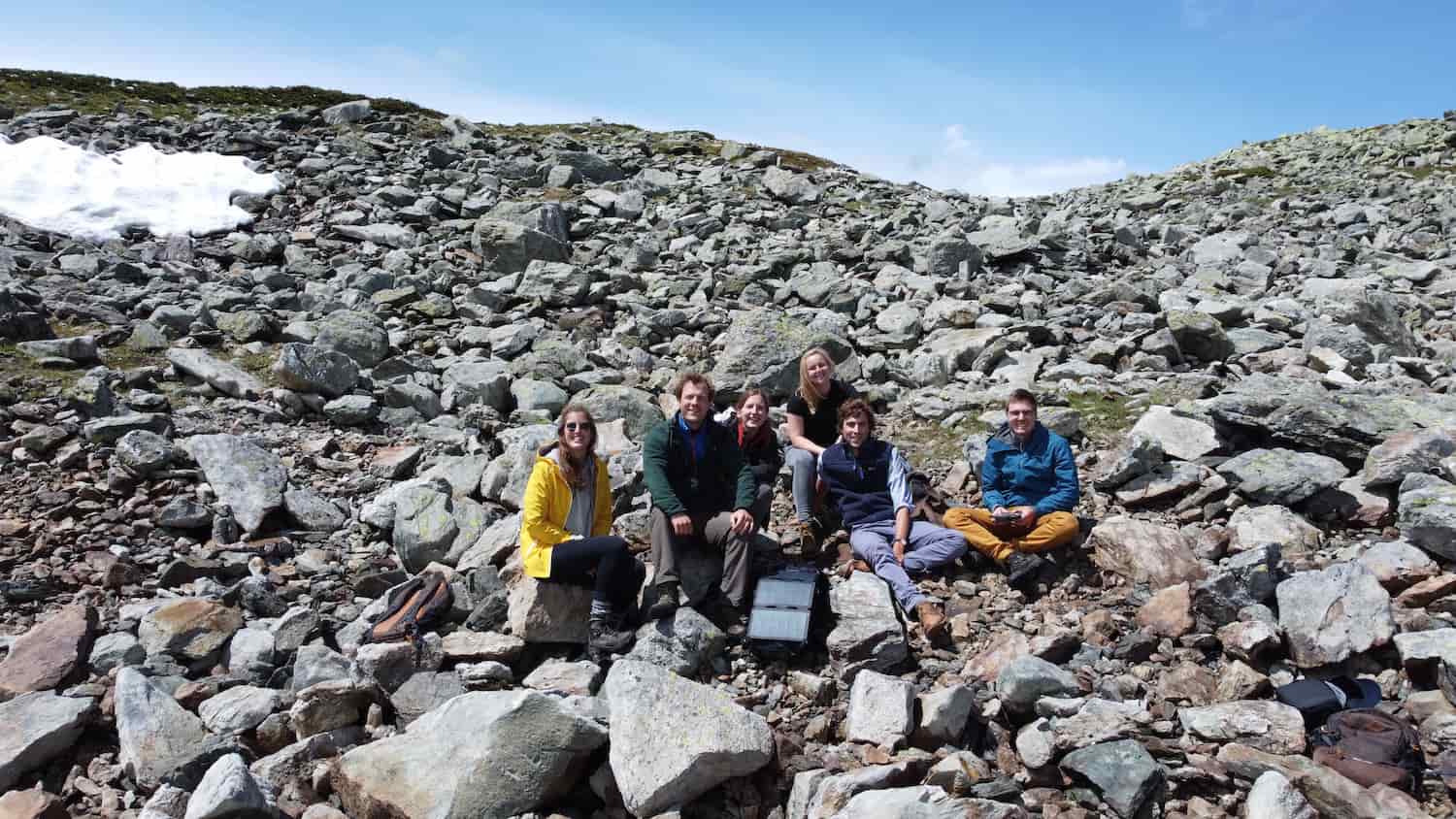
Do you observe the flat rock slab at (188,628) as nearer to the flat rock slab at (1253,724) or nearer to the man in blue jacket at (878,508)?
the man in blue jacket at (878,508)

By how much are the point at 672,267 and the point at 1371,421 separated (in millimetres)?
12896

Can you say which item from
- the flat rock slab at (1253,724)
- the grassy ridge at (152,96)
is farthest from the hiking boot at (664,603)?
the grassy ridge at (152,96)

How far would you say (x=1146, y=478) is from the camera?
26.6ft

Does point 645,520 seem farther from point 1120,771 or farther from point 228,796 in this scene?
point 1120,771

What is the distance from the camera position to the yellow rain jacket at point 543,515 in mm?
6582

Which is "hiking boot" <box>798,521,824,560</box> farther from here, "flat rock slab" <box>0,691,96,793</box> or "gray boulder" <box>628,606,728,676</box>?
"flat rock slab" <box>0,691,96,793</box>

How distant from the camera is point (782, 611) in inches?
253

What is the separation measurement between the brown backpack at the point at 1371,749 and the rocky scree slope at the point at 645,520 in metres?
0.16

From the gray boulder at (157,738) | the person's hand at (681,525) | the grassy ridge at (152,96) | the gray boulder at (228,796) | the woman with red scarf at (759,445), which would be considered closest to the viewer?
Result: the gray boulder at (228,796)

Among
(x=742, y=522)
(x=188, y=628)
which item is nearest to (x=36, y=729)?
(x=188, y=628)

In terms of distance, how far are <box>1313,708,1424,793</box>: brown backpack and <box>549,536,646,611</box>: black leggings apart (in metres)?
4.66

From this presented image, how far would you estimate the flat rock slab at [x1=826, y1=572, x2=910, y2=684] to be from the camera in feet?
20.2

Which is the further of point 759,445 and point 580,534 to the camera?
point 759,445

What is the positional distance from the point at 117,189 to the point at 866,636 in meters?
22.6
